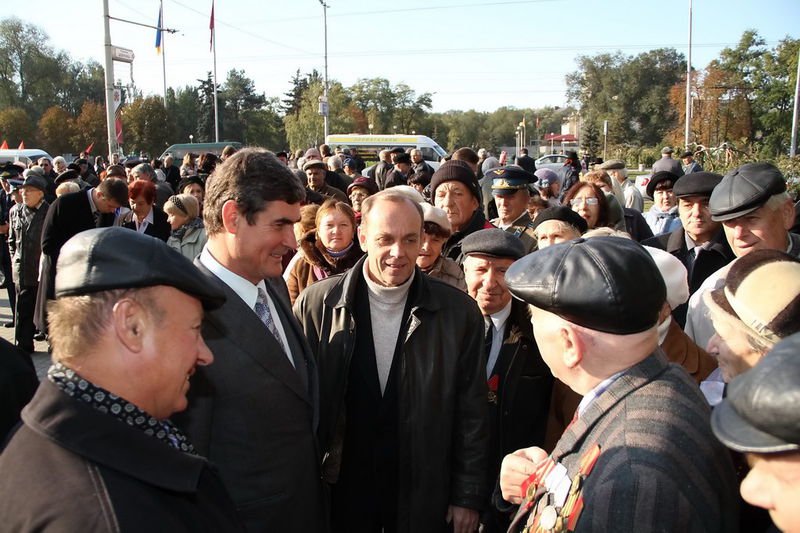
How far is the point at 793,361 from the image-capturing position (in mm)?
983

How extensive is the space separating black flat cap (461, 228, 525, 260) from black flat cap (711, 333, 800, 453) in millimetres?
2106

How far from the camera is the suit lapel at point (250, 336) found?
218 cm

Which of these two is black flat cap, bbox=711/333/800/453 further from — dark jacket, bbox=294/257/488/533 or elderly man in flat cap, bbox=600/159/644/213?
elderly man in flat cap, bbox=600/159/644/213

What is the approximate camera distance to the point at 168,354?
4.91ft

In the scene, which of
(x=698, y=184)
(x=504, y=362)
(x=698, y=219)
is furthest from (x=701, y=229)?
(x=504, y=362)

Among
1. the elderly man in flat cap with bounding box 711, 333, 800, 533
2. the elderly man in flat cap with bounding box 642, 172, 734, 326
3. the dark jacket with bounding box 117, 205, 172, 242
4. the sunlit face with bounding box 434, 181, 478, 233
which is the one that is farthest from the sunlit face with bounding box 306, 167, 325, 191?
the elderly man in flat cap with bounding box 711, 333, 800, 533

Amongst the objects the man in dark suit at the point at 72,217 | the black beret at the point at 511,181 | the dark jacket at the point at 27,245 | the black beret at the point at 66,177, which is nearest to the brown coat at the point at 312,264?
the black beret at the point at 511,181

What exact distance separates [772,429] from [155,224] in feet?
20.9

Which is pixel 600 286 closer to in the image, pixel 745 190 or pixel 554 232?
pixel 745 190

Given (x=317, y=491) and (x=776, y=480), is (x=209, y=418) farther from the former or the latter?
(x=776, y=480)

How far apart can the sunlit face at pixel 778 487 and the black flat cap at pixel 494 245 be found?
2.12m

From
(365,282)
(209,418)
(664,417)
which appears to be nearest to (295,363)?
(209,418)

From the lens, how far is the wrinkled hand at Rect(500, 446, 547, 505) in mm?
1838

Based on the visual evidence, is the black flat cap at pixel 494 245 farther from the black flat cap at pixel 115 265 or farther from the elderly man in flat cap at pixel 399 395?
the black flat cap at pixel 115 265
